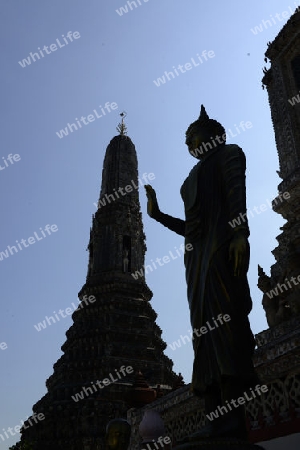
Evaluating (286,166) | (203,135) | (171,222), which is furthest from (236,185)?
(286,166)

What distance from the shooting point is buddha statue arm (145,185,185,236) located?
526 centimetres

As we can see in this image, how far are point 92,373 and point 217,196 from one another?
17619 millimetres

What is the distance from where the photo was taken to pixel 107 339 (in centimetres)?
2205

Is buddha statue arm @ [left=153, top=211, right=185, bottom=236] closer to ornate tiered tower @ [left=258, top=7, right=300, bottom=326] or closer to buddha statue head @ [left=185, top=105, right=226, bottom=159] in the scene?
buddha statue head @ [left=185, top=105, right=226, bottom=159]

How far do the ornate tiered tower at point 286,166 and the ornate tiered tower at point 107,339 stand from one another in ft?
31.6

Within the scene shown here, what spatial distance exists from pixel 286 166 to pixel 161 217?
6.52m

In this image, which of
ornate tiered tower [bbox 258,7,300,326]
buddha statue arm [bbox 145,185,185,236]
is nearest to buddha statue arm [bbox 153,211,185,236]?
buddha statue arm [bbox 145,185,185,236]

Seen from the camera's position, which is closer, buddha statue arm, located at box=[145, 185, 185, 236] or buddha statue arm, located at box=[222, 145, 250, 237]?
buddha statue arm, located at box=[222, 145, 250, 237]

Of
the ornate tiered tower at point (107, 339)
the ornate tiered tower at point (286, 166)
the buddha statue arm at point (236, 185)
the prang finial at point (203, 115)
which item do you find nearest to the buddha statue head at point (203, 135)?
the prang finial at point (203, 115)

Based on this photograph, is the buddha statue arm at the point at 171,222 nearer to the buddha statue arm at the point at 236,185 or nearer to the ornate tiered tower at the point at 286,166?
the buddha statue arm at the point at 236,185

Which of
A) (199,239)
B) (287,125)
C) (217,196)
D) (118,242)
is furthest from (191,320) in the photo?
(118,242)

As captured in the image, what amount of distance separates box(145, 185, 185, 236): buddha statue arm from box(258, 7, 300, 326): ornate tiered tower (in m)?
2.76

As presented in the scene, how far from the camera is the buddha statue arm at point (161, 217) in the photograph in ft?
17.3

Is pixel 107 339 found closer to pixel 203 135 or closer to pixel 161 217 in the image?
pixel 161 217
